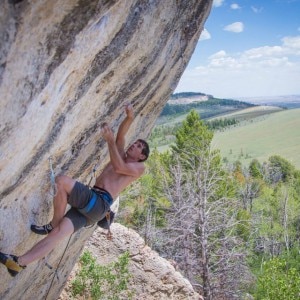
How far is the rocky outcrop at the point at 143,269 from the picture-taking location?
13.5 m

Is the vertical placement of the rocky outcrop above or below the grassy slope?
above

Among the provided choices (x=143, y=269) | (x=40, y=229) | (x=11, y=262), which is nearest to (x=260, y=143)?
(x=143, y=269)

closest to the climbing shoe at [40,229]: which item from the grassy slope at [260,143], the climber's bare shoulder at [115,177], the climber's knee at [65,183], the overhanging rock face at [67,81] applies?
the overhanging rock face at [67,81]

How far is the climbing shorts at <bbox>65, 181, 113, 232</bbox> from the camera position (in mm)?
5633

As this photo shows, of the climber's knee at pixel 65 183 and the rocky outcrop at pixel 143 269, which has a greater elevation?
the climber's knee at pixel 65 183

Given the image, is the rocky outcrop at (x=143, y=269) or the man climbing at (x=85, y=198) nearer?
the man climbing at (x=85, y=198)

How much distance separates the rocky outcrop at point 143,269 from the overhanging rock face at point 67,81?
245 inches

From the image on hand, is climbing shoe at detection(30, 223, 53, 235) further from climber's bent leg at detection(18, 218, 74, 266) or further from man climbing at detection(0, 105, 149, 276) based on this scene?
climber's bent leg at detection(18, 218, 74, 266)

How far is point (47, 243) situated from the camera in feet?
18.4

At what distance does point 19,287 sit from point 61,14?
5.64 metres

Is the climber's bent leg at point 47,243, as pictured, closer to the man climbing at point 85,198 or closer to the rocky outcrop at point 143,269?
the man climbing at point 85,198

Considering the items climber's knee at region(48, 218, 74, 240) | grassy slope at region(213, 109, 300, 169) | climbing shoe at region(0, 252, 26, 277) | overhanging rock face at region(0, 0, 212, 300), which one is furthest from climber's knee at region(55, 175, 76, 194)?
grassy slope at region(213, 109, 300, 169)

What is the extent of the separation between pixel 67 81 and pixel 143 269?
427 inches

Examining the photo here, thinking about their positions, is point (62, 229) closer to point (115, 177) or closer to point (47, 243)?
point (47, 243)
